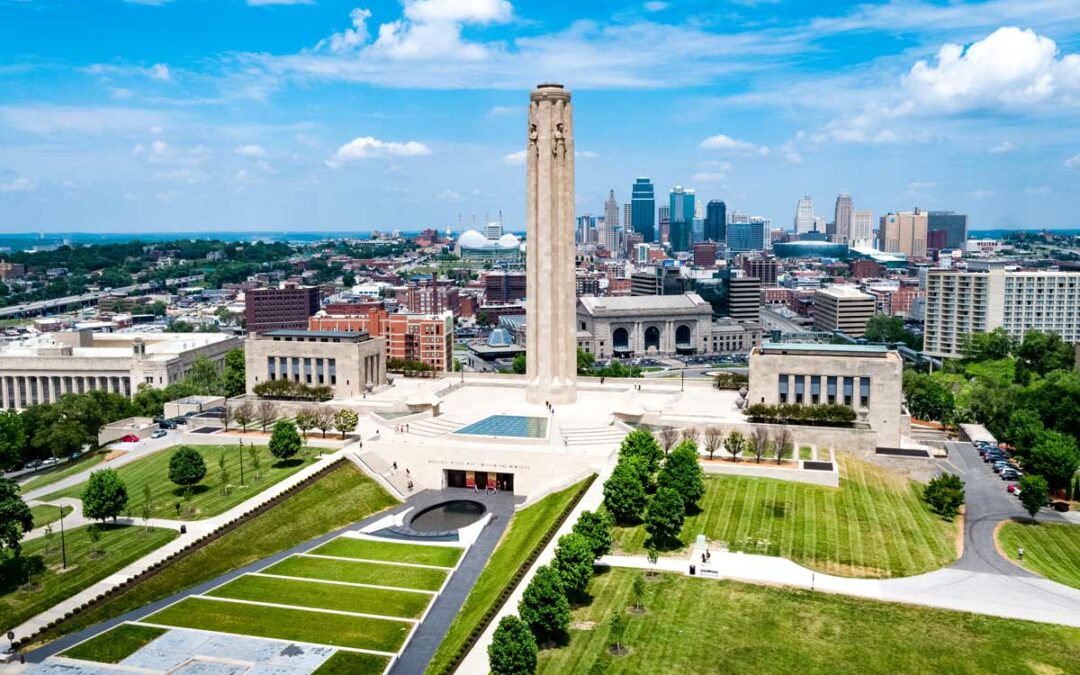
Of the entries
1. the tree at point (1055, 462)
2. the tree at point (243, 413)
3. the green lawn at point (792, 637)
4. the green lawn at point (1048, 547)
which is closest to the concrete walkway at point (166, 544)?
the tree at point (243, 413)

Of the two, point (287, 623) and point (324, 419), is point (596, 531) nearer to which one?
point (287, 623)

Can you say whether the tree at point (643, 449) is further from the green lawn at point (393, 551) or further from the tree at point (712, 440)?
the green lawn at point (393, 551)

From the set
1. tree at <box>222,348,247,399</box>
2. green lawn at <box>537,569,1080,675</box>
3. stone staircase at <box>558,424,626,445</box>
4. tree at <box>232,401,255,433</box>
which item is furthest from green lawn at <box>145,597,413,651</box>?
tree at <box>222,348,247,399</box>

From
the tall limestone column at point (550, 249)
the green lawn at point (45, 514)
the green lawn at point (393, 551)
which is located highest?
the tall limestone column at point (550, 249)

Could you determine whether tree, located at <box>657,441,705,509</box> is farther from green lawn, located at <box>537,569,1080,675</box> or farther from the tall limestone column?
the tall limestone column

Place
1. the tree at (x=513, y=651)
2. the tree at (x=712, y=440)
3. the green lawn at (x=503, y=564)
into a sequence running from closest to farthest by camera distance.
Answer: the tree at (x=513, y=651), the green lawn at (x=503, y=564), the tree at (x=712, y=440)

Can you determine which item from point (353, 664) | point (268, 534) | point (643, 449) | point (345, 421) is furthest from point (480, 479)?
point (353, 664)

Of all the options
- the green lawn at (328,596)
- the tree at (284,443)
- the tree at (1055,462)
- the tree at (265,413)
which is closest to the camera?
the green lawn at (328,596)

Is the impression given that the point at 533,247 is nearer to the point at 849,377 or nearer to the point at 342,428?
the point at 342,428
